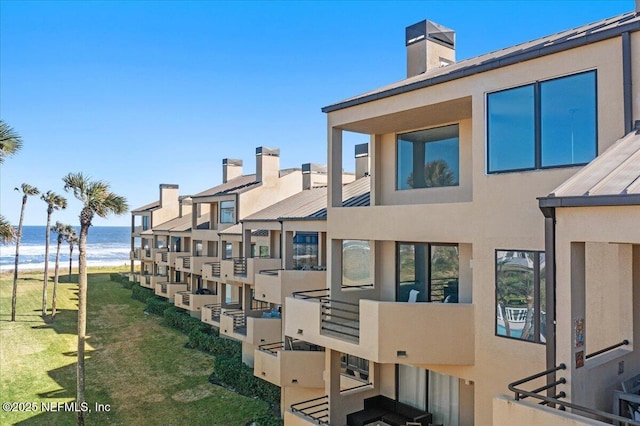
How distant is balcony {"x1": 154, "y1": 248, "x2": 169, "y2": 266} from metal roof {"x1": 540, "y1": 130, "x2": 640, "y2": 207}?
39321 millimetres

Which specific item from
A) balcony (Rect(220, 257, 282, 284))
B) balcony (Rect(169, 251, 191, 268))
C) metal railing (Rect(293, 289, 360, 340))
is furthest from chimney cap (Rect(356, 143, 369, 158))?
balcony (Rect(169, 251, 191, 268))

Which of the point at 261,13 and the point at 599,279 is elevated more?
the point at 261,13

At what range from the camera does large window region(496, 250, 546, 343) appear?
31.0 feet

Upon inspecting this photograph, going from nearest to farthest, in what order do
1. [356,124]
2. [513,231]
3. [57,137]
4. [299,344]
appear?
[513,231], [356,124], [299,344], [57,137]

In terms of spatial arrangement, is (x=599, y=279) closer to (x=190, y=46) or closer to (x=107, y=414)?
(x=107, y=414)

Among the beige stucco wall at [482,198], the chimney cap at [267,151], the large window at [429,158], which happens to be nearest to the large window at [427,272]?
the beige stucco wall at [482,198]

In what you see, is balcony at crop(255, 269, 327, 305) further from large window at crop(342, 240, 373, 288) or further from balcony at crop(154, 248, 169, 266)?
balcony at crop(154, 248, 169, 266)

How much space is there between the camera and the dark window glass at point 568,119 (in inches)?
354

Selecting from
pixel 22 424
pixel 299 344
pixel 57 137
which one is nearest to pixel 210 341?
pixel 22 424

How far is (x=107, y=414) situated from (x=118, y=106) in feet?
109

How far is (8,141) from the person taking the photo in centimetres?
1545

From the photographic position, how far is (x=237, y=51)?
109 ft

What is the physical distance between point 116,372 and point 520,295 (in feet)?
85.6

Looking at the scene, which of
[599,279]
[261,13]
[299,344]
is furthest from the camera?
[261,13]
